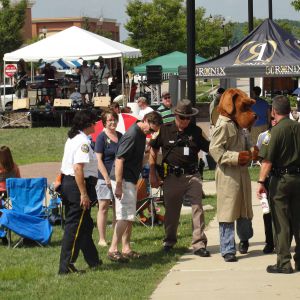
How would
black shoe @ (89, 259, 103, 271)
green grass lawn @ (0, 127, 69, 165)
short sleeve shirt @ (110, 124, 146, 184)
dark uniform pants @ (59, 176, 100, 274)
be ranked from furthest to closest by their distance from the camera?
green grass lawn @ (0, 127, 69, 165) < short sleeve shirt @ (110, 124, 146, 184) < black shoe @ (89, 259, 103, 271) < dark uniform pants @ (59, 176, 100, 274)

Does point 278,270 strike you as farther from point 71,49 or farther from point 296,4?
point 296,4

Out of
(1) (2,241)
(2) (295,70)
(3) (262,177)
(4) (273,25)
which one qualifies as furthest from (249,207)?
Result: (4) (273,25)

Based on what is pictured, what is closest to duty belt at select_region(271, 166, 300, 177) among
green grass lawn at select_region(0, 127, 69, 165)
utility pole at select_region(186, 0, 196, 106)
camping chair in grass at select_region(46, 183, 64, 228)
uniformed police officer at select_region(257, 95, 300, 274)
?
uniformed police officer at select_region(257, 95, 300, 274)

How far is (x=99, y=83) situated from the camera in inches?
1364

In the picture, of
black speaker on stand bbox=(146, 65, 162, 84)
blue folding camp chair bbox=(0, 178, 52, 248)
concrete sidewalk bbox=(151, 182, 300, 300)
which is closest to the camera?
concrete sidewalk bbox=(151, 182, 300, 300)

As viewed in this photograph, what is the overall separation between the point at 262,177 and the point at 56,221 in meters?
5.15

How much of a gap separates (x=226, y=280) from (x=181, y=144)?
2053mm

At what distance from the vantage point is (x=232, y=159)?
975 cm

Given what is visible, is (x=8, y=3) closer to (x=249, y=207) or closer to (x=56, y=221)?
(x=56, y=221)

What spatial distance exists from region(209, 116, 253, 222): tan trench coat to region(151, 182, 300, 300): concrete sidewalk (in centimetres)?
57

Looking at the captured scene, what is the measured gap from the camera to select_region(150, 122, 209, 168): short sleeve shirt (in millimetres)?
10531

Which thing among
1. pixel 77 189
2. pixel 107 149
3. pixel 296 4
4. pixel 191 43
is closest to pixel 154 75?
pixel 296 4

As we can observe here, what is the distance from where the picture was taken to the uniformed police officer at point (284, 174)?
9172 millimetres

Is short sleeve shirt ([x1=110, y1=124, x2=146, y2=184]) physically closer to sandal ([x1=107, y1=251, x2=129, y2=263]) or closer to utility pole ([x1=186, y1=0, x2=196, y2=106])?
sandal ([x1=107, y1=251, x2=129, y2=263])
